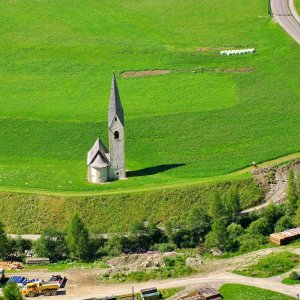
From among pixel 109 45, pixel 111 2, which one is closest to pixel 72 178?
pixel 109 45

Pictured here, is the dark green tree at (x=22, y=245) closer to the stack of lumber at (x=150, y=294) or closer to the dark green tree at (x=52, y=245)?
the dark green tree at (x=52, y=245)

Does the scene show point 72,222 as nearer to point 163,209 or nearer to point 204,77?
point 163,209

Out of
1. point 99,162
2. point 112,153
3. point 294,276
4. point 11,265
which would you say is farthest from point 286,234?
point 11,265

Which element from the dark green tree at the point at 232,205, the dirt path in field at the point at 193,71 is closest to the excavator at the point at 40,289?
the dark green tree at the point at 232,205

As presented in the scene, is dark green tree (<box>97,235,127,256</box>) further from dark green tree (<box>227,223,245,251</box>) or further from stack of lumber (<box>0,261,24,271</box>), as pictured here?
dark green tree (<box>227,223,245,251</box>)

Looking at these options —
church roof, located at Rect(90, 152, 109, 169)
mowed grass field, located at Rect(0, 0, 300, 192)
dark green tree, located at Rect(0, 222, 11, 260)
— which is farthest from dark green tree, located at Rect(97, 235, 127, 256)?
church roof, located at Rect(90, 152, 109, 169)

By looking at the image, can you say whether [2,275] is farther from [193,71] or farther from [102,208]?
[193,71]

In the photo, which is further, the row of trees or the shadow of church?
the shadow of church
